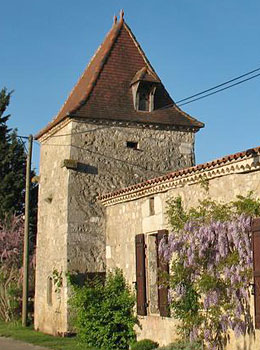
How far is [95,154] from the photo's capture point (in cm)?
1559

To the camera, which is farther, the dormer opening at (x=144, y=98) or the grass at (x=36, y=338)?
the dormer opening at (x=144, y=98)

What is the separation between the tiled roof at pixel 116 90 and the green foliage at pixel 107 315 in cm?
464

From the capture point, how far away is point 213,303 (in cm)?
977

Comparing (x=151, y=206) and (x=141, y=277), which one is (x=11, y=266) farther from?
(x=151, y=206)

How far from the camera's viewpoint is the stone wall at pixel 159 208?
971 centimetres

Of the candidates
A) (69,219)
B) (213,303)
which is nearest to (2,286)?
(69,219)

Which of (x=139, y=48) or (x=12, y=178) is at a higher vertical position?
(x=139, y=48)

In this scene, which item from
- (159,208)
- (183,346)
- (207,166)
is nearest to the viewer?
(207,166)

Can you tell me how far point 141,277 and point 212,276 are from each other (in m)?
2.93

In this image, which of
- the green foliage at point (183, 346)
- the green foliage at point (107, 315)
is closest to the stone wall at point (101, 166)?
the green foliage at point (107, 315)

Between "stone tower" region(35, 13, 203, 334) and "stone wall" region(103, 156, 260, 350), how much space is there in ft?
2.64

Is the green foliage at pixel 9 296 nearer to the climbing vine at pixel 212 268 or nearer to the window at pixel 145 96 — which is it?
the window at pixel 145 96

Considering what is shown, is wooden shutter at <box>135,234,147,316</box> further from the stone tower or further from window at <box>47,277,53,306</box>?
window at <box>47,277,53,306</box>

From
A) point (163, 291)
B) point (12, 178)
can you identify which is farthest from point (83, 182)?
point (12, 178)
